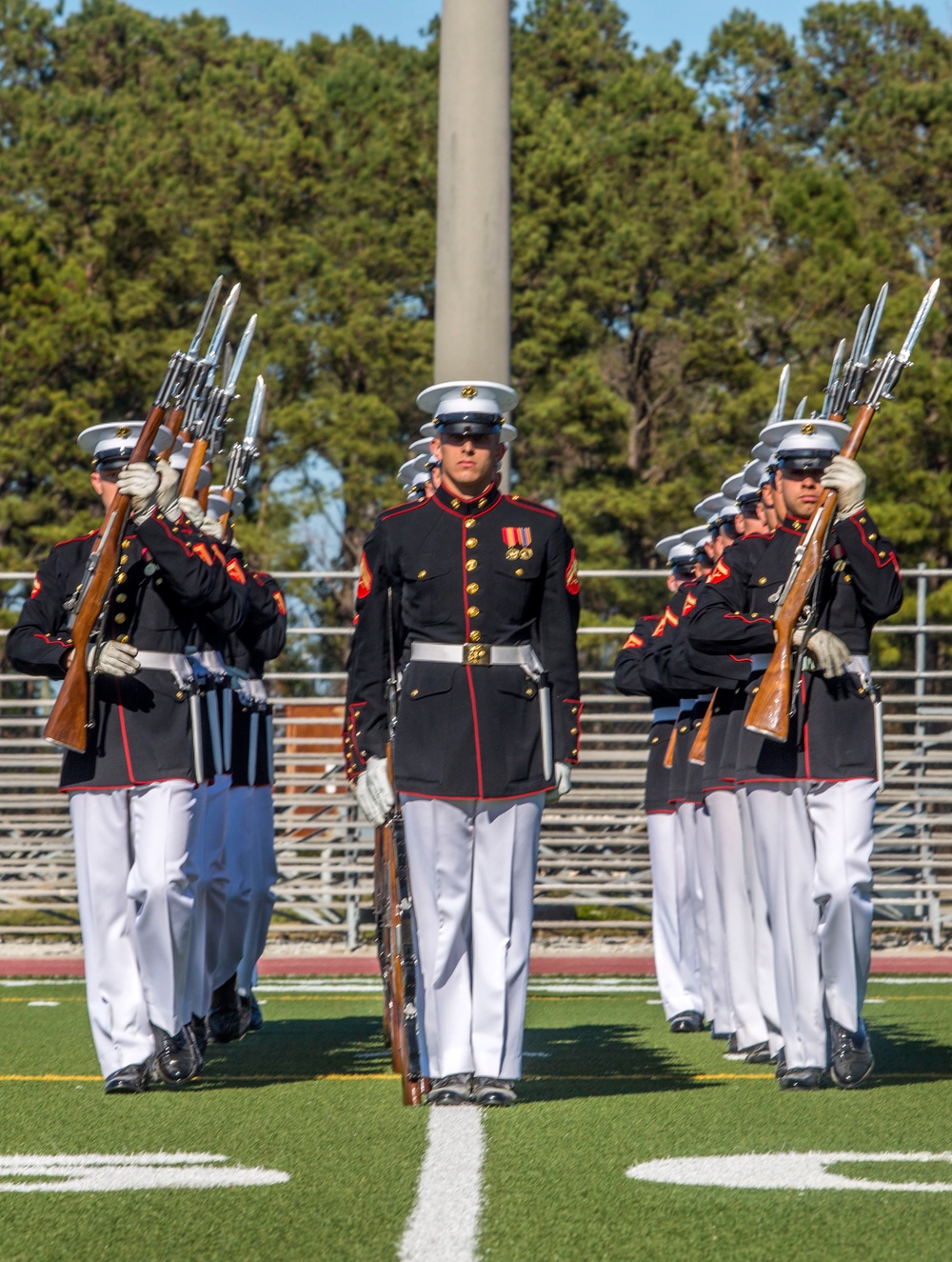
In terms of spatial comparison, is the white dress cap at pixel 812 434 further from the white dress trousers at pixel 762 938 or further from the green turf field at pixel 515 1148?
the green turf field at pixel 515 1148

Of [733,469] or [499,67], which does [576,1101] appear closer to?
[499,67]

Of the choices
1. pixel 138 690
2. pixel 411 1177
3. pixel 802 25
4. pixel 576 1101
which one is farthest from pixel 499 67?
pixel 802 25

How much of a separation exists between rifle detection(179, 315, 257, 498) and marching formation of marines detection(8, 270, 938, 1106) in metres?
0.99

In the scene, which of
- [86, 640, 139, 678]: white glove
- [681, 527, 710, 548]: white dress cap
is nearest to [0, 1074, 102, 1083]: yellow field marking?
[86, 640, 139, 678]: white glove

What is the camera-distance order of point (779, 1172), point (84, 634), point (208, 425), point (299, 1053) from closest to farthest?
point (779, 1172) < point (84, 634) < point (299, 1053) < point (208, 425)

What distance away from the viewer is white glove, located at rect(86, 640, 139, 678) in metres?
6.72

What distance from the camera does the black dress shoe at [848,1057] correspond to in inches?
255

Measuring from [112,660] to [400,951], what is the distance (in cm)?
137

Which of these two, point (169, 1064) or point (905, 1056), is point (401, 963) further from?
point (905, 1056)

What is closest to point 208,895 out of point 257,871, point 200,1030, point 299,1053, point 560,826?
point 200,1030

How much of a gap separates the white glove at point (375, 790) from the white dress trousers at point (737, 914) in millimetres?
1622

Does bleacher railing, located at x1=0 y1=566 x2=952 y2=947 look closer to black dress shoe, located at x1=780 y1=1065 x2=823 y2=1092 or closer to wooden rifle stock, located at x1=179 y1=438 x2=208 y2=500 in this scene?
wooden rifle stock, located at x1=179 y1=438 x2=208 y2=500

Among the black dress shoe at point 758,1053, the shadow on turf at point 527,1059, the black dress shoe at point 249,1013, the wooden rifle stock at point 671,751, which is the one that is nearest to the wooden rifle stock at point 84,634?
the shadow on turf at point 527,1059

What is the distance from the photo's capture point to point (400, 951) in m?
6.26
